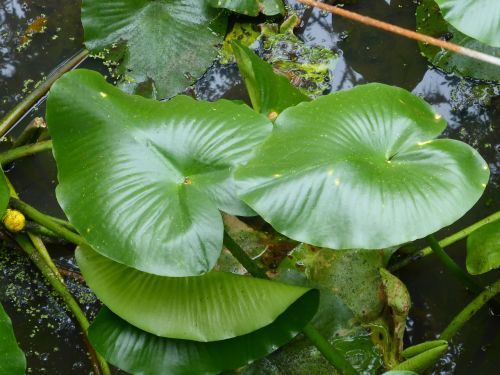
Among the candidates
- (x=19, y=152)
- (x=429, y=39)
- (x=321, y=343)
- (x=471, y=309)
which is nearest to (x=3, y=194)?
(x=19, y=152)

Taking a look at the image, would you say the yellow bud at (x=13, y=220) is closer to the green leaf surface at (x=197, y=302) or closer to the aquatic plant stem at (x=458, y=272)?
the green leaf surface at (x=197, y=302)

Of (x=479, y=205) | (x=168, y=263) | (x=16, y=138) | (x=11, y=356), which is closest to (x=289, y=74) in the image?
(x=479, y=205)

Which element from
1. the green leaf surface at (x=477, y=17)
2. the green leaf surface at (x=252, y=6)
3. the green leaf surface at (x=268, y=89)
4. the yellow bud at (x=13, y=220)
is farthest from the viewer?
the green leaf surface at (x=252, y=6)

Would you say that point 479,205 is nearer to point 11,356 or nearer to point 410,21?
point 410,21

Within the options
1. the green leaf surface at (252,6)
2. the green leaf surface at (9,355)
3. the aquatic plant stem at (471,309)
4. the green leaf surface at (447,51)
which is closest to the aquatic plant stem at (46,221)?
the green leaf surface at (9,355)

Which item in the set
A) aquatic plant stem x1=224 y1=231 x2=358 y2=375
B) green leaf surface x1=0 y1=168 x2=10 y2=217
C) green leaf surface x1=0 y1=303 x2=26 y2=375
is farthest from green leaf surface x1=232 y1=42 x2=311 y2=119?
green leaf surface x1=0 y1=303 x2=26 y2=375

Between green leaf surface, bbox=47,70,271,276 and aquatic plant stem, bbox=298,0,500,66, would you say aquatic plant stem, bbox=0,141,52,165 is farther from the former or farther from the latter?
aquatic plant stem, bbox=298,0,500,66
